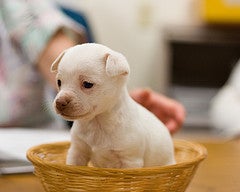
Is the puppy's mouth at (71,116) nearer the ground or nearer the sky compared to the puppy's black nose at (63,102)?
nearer the ground

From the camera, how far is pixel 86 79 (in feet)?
1.92

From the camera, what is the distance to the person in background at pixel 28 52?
1373 millimetres

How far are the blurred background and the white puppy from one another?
6.12 ft

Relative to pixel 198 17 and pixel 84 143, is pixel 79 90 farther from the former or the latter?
pixel 198 17

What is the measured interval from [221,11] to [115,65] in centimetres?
192

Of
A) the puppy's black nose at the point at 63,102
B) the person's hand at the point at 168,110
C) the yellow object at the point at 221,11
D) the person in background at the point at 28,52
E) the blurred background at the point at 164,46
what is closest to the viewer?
the puppy's black nose at the point at 63,102

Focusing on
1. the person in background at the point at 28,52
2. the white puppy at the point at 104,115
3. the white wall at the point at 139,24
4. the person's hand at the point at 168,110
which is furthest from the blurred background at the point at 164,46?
the white puppy at the point at 104,115

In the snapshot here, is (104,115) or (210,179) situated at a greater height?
(104,115)

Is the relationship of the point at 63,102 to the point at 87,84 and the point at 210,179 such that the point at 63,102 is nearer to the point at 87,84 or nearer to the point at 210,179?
the point at 87,84

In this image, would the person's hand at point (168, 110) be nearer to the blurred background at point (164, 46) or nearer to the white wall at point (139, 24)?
the blurred background at point (164, 46)

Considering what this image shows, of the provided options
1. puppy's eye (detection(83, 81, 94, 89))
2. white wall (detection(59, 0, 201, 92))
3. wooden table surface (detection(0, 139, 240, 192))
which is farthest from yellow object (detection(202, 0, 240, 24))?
puppy's eye (detection(83, 81, 94, 89))

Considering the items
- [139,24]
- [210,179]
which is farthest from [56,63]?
[139,24]

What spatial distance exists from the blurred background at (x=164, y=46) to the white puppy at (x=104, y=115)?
1.87 meters

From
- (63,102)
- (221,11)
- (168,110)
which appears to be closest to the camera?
(63,102)
